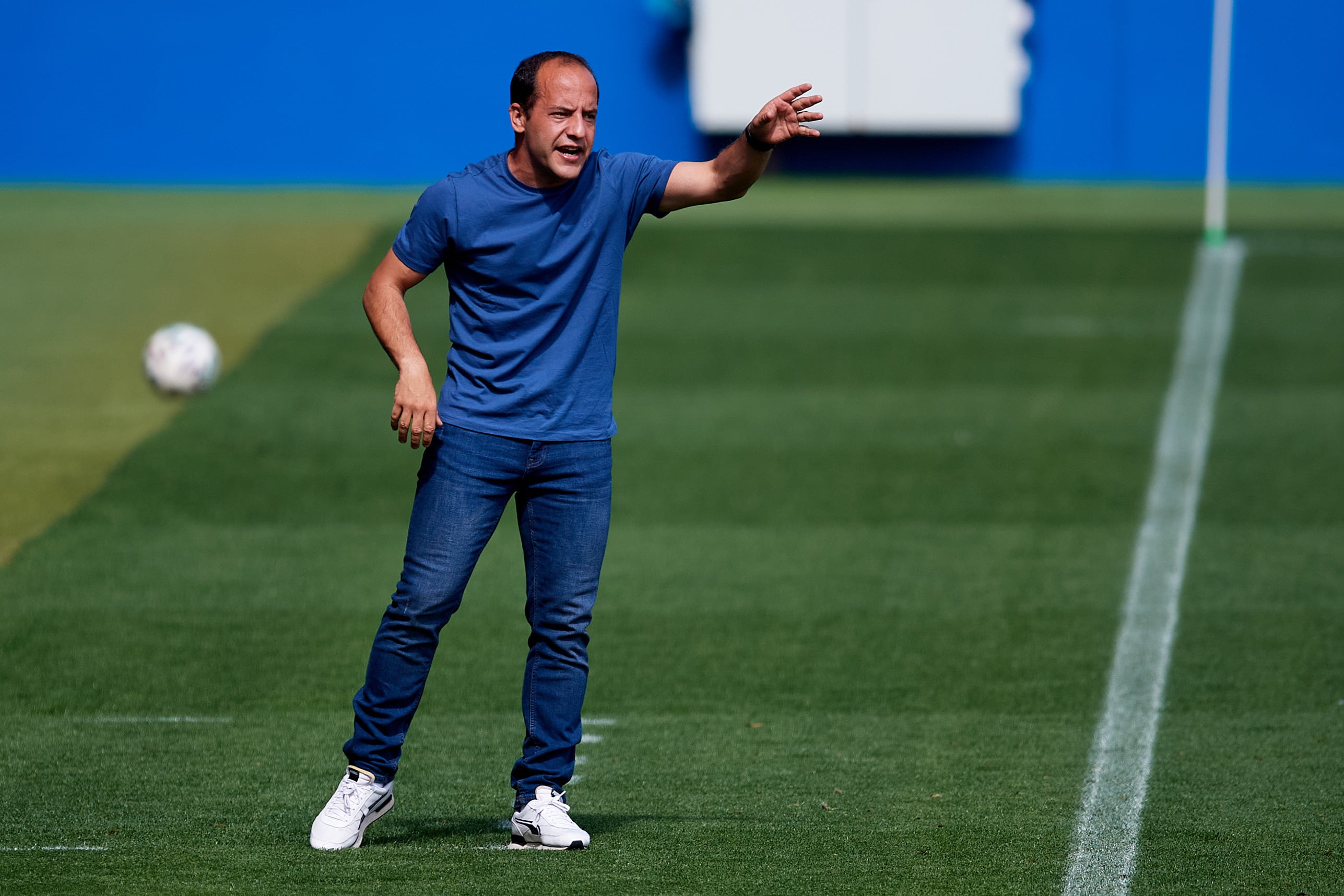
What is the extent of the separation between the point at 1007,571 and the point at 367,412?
16.7 ft

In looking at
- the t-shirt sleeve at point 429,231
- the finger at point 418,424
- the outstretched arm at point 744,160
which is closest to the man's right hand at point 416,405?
the finger at point 418,424

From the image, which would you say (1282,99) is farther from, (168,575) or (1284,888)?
(1284,888)

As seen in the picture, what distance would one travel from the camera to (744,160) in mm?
4598

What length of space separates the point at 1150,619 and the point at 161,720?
4.23 meters

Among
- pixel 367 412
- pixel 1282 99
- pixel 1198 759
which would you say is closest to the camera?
pixel 1198 759

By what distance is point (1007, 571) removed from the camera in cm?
840

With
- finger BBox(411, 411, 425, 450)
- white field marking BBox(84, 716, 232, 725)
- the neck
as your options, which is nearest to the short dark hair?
the neck

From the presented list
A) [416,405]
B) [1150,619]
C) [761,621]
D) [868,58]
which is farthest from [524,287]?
[868,58]

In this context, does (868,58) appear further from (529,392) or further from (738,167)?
(529,392)

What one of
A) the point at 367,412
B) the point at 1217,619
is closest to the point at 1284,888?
the point at 1217,619

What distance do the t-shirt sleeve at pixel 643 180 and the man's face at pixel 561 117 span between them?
22 cm

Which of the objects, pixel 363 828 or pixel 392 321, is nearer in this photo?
pixel 392 321

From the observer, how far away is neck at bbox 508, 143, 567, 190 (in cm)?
455

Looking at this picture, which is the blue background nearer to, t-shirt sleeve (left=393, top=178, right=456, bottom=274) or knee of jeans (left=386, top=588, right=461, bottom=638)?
t-shirt sleeve (left=393, top=178, right=456, bottom=274)
